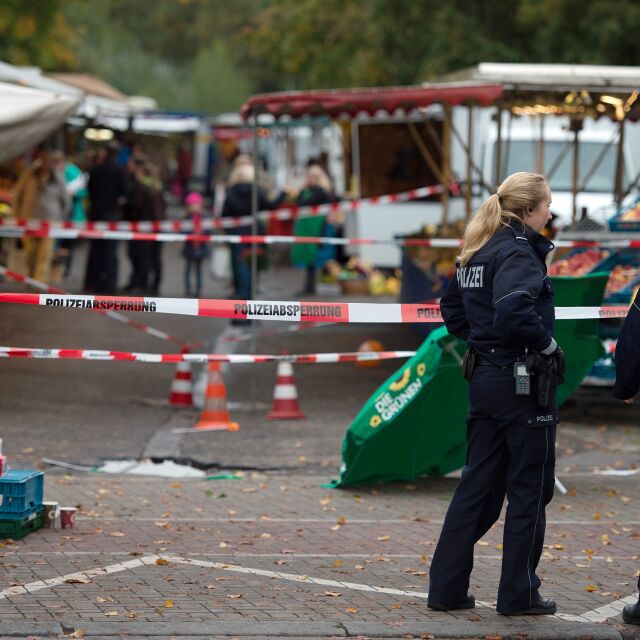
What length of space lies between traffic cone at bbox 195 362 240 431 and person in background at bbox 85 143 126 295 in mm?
10202

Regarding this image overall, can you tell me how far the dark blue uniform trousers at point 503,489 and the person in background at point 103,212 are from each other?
15948 mm

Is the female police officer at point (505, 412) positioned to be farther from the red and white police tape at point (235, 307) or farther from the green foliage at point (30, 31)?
the green foliage at point (30, 31)

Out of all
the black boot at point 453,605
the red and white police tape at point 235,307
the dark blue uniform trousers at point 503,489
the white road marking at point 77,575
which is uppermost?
the red and white police tape at point 235,307

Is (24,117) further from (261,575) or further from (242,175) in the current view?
(261,575)

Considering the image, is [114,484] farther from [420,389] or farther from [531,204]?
[531,204]

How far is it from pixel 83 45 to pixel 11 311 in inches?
2234

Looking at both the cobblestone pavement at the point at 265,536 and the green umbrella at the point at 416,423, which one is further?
the green umbrella at the point at 416,423

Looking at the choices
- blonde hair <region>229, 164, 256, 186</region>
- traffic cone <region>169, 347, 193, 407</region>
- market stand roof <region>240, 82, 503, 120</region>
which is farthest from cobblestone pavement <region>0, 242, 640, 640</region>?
blonde hair <region>229, 164, 256, 186</region>

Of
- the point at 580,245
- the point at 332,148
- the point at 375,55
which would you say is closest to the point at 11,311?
the point at 580,245

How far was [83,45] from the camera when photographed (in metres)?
72.8

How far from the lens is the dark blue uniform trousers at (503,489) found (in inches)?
243

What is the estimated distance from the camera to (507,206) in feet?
20.5

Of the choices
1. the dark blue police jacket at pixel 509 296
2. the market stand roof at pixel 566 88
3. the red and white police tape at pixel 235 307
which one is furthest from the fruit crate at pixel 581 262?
the dark blue police jacket at pixel 509 296

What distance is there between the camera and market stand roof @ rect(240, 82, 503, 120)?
1386 centimetres
